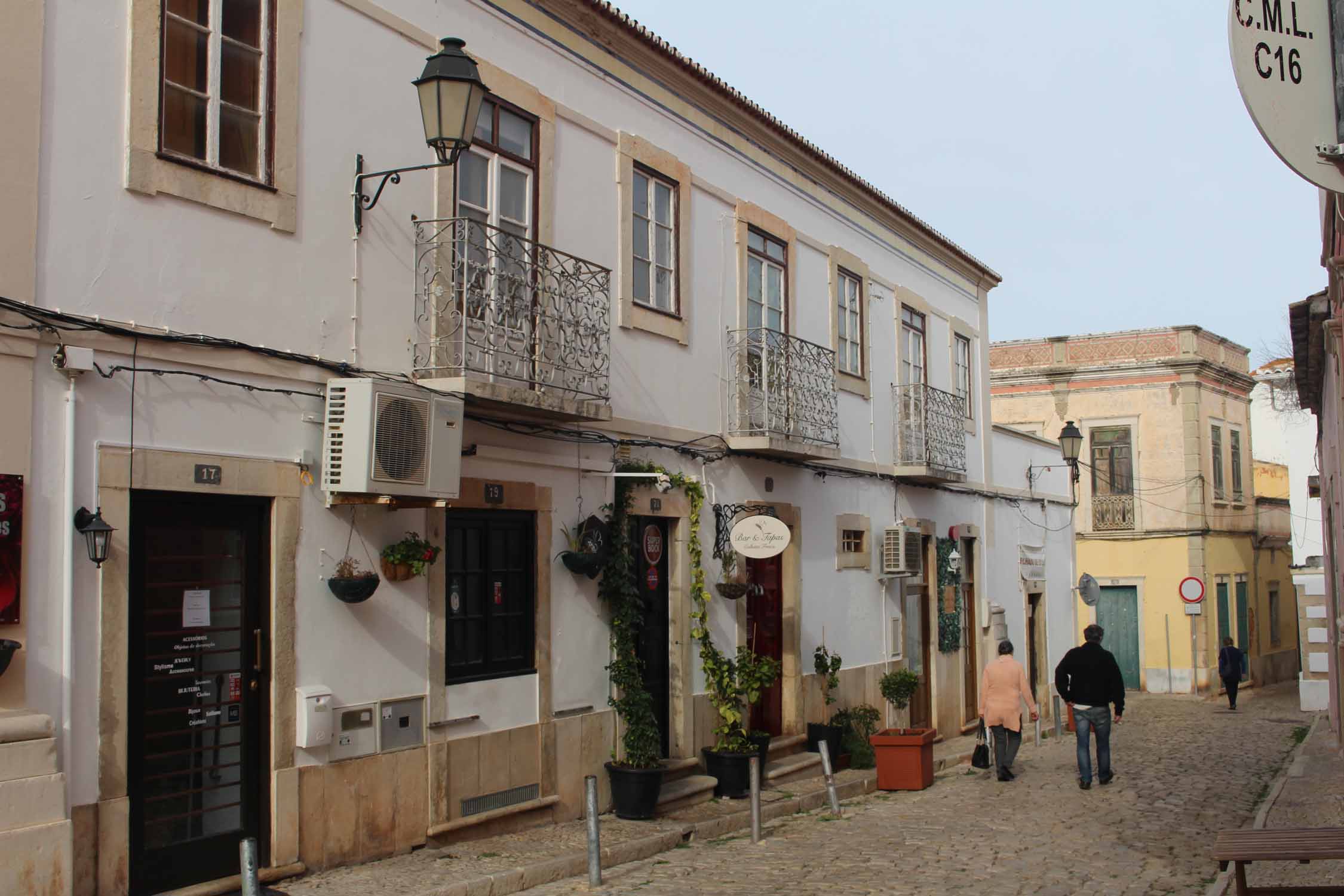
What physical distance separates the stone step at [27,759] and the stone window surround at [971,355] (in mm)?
14945

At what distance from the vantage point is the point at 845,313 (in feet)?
53.1

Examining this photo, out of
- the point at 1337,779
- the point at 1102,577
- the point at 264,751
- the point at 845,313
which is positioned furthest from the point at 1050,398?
the point at 264,751

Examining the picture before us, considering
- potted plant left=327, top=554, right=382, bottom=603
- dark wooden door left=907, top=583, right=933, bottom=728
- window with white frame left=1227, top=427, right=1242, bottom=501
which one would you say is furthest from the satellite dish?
potted plant left=327, top=554, right=382, bottom=603

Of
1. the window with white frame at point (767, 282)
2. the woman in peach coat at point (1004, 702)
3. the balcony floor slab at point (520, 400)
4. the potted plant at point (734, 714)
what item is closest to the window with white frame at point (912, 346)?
the window with white frame at point (767, 282)

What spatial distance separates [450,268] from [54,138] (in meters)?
2.89

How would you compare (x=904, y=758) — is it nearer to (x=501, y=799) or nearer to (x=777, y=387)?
(x=777, y=387)

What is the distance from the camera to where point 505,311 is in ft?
30.4

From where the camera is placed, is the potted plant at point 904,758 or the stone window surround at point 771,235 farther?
the stone window surround at point 771,235

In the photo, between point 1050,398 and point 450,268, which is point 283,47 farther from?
point 1050,398

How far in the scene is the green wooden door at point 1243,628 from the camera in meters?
32.3

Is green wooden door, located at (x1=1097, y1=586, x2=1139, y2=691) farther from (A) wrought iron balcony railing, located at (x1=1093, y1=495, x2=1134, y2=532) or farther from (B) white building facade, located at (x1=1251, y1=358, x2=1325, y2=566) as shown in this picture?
(B) white building facade, located at (x1=1251, y1=358, x2=1325, y2=566)

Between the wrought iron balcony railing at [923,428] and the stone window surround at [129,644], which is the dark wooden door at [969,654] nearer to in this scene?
the wrought iron balcony railing at [923,428]

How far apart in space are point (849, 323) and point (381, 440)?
932 centimetres

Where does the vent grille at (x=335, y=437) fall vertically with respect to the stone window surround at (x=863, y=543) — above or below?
above
